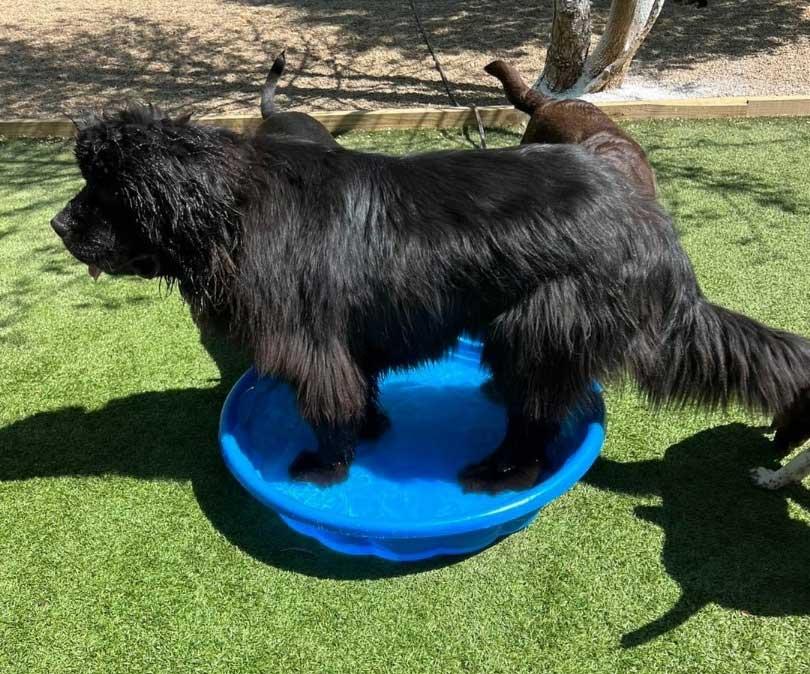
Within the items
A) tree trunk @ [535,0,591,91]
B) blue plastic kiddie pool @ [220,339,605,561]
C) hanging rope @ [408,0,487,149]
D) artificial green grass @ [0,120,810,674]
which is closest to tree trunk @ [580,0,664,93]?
tree trunk @ [535,0,591,91]

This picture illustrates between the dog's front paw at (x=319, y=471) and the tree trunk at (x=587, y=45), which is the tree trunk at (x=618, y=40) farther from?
the dog's front paw at (x=319, y=471)

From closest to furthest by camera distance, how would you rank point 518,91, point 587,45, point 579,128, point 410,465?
point 410,465 → point 579,128 → point 518,91 → point 587,45

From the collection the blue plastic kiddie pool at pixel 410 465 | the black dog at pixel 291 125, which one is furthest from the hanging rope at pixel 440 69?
the blue plastic kiddie pool at pixel 410 465

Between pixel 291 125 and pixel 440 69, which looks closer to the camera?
pixel 291 125

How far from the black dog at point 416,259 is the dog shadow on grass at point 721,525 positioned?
582 millimetres

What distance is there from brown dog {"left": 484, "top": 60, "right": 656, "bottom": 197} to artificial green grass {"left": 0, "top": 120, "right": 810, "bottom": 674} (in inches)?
44.2

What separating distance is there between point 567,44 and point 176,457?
200 inches

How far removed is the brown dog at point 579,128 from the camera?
3.77 m

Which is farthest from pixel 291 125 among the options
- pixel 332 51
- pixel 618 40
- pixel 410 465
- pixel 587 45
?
pixel 332 51

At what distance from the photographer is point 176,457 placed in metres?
3.31

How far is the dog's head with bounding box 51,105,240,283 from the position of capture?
2156mm

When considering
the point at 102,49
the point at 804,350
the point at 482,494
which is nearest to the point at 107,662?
the point at 482,494

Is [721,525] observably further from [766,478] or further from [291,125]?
[291,125]

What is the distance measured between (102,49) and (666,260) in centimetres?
919
